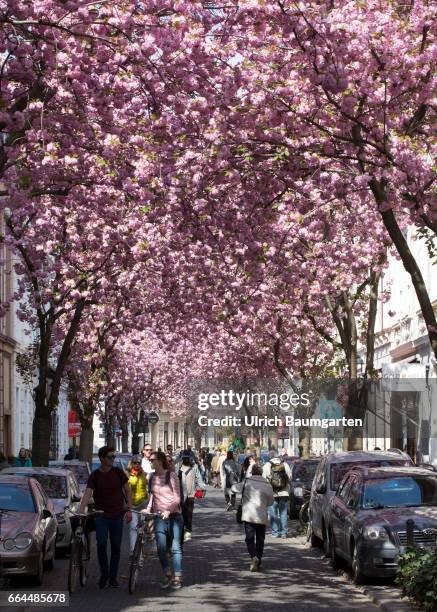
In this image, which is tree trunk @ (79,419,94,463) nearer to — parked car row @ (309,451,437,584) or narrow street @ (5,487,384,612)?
narrow street @ (5,487,384,612)

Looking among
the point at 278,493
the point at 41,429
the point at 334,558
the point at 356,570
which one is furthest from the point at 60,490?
the point at 41,429

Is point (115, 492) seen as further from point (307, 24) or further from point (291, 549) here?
point (291, 549)

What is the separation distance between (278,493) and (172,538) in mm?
10401

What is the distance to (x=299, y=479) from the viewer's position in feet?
110

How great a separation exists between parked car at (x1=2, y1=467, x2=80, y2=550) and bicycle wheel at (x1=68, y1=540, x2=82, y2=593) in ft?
17.8

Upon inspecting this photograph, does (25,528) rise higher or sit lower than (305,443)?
lower

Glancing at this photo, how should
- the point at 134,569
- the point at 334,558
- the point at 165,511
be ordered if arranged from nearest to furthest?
1. the point at 134,569
2. the point at 165,511
3. the point at 334,558

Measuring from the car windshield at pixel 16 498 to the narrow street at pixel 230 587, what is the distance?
1049mm

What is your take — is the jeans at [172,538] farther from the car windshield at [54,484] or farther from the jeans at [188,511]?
the jeans at [188,511]

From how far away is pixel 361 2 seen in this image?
1521 cm

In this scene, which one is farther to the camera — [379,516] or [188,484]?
[188,484]

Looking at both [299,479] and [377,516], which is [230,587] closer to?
[377,516]

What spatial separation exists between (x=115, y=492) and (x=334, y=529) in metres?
4.43

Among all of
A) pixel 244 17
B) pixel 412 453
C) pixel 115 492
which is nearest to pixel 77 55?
pixel 244 17
